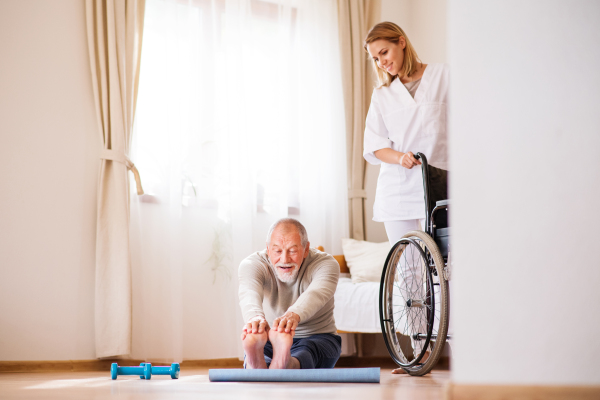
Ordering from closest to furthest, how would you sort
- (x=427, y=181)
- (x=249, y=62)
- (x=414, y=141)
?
(x=427, y=181), (x=414, y=141), (x=249, y=62)

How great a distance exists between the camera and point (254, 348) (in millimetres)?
1834

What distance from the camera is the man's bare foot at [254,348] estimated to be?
1822 mm

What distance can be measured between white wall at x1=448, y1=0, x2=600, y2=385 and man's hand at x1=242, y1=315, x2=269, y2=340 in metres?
1.16

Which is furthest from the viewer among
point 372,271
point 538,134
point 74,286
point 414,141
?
point 372,271

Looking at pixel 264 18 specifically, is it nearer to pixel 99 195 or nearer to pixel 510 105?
pixel 99 195

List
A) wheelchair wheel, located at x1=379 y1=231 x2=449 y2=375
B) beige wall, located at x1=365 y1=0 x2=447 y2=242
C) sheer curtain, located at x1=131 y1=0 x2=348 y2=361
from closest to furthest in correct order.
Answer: wheelchair wheel, located at x1=379 y1=231 x2=449 y2=375 → sheer curtain, located at x1=131 y1=0 x2=348 y2=361 → beige wall, located at x1=365 y1=0 x2=447 y2=242

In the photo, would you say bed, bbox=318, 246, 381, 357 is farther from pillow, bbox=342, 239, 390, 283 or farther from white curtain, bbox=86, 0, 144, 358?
white curtain, bbox=86, 0, 144, 358

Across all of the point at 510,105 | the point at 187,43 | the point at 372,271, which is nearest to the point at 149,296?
the point at 372,271

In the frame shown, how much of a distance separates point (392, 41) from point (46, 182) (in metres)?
2.00

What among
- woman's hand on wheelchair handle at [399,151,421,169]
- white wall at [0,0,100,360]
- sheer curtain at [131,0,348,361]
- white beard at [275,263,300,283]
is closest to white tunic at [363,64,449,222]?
woman's hand on wheelchair handle at [399,151,421,169]

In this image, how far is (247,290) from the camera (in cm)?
206

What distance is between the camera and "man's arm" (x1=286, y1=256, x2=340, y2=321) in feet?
6.38

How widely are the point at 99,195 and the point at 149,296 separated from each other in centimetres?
63

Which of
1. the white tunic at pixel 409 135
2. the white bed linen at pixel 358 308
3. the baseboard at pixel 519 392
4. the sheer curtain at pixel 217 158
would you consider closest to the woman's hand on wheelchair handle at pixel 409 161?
the white tunic at pixel 409 135
